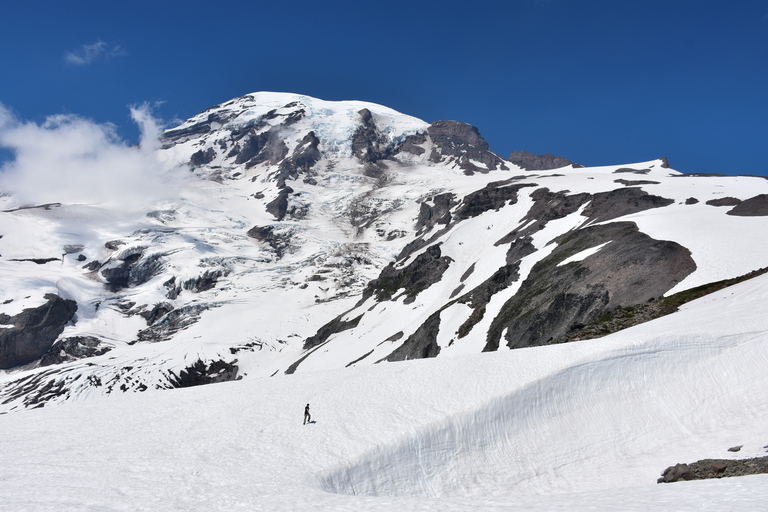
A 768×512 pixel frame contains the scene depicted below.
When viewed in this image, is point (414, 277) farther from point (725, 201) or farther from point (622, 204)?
point (725, 201)

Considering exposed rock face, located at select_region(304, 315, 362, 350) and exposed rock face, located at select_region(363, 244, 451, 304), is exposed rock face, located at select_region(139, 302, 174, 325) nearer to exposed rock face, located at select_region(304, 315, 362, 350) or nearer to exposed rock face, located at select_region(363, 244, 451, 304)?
exposed rock face, located at select_region(304, 315, 362, 350)

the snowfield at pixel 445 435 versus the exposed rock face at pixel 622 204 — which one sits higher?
the exposed rock face at pixel 622 204

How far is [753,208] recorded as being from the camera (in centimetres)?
5266

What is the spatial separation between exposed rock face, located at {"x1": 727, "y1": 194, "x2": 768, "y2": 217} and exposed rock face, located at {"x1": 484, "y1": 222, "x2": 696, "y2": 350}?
37.6 feet

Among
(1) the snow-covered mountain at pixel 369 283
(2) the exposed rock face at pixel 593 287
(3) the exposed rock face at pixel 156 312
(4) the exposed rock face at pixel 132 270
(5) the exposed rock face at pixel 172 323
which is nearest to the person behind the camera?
(2) the exposed rock face at pixel 593 287

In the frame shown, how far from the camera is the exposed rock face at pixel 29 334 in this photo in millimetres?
141125

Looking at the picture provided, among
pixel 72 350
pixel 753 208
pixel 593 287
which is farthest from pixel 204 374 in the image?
pixel 753 208

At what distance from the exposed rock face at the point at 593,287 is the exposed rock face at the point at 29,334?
483ft

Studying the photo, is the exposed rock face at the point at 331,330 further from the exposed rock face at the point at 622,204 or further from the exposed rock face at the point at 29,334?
the exposed rock face at the point at 29,334

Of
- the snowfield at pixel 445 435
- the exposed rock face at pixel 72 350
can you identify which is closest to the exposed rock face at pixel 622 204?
the snowfield at pixel 445 435

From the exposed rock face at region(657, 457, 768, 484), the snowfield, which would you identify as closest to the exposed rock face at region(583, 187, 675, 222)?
the snowfield

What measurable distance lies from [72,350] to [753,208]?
157 meters

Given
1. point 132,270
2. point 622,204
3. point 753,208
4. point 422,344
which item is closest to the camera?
point 753,208

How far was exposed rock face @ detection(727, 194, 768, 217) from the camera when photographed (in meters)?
51.5
